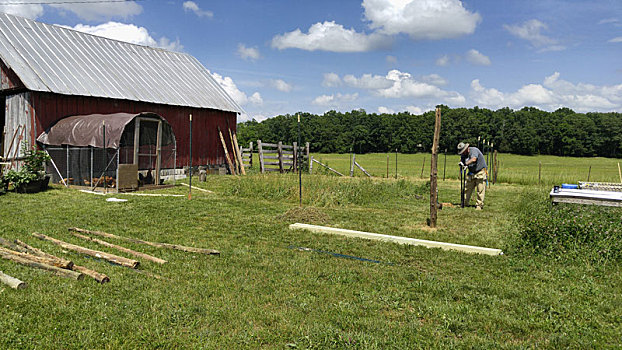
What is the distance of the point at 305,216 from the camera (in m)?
11.0

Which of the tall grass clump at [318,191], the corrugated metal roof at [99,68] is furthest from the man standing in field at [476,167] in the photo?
the corrugated metal roof at [99,68]

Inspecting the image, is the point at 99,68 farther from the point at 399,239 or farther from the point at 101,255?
the point at 399,239

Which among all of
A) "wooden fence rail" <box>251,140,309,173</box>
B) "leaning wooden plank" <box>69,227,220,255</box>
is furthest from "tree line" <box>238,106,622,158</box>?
"leaning wooden plank" <box>69,227,220,255</box>

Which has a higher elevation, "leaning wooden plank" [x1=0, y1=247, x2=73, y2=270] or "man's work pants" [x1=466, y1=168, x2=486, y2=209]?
"man's work pants" [x1=466, y1=168, x2=486, y2=209]

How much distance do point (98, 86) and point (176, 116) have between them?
4.58 metres

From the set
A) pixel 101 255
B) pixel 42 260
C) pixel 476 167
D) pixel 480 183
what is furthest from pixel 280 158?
pixel 42 260

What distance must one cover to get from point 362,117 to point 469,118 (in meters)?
25.9

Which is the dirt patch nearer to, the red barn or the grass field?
the grass field

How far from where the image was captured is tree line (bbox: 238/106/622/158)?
267 ft

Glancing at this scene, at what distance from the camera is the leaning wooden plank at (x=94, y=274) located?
5.80 meters

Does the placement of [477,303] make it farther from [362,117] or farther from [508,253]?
[362,117]

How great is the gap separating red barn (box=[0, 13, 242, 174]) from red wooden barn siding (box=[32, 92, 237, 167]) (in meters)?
0.04

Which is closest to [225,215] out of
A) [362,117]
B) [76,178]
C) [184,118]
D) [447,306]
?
[447,306]

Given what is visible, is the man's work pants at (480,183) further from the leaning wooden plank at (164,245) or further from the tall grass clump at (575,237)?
the leaning wooden plank at (164,245)
